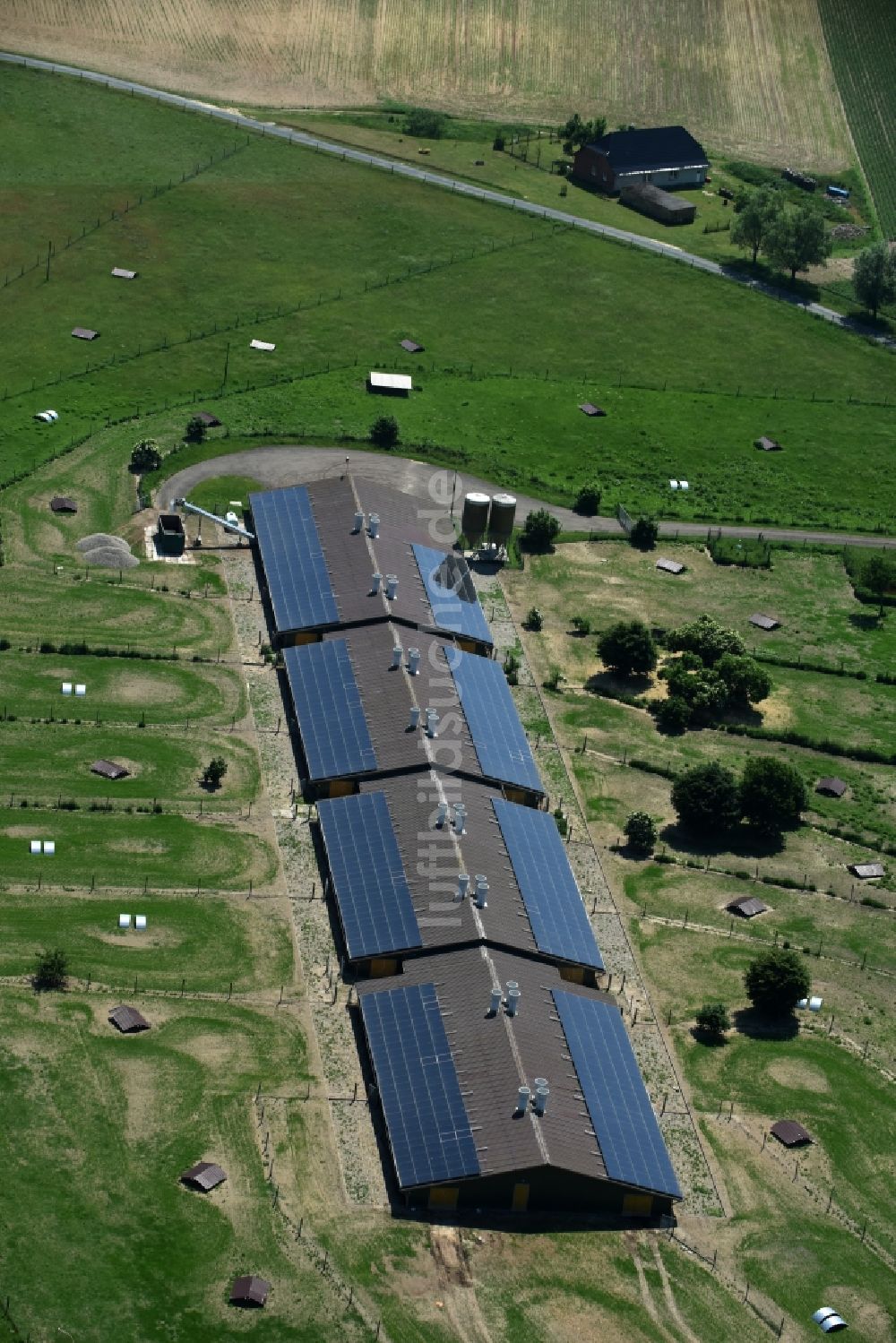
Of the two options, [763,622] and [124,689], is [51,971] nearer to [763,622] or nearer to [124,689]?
[124,689]

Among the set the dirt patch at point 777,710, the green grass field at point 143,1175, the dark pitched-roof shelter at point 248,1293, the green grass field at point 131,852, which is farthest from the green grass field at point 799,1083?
the dirt patch at point 777,710

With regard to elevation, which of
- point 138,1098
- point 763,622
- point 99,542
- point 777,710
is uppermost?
point 99,542

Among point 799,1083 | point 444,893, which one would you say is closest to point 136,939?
point 444,893

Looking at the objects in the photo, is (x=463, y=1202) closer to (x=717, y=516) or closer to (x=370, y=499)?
(x=370, y=499)

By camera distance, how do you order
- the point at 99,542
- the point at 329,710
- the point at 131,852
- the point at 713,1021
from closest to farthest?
1. the point at 713,1021
2. the point at 131,852
3. the point at 329,710
4. the point at 99,542

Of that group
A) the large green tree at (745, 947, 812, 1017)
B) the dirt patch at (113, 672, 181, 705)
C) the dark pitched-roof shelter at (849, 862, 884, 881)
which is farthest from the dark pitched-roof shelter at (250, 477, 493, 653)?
the large green tree at (745, 947, 812, 1017)

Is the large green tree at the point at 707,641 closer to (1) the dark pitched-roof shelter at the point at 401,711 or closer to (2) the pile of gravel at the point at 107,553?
(1) the dark pitched-roof shelter at the point at 401,711
